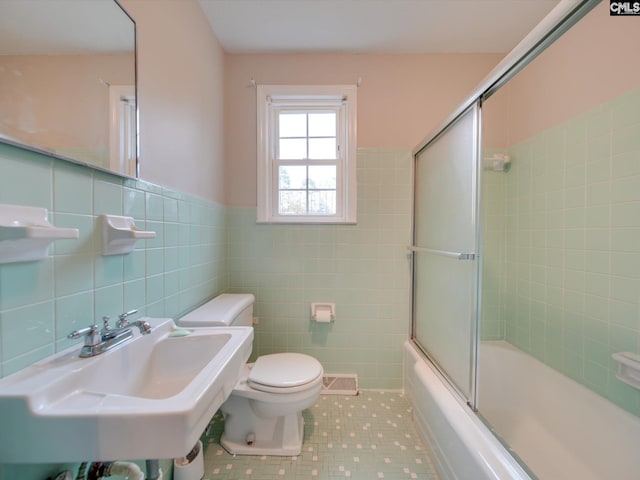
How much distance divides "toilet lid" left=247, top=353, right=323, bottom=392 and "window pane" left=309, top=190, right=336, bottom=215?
1049 mm

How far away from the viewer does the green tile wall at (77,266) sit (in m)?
0.57

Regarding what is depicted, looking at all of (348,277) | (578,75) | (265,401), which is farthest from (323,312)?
(578,75)

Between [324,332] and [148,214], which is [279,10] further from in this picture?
[324,332]

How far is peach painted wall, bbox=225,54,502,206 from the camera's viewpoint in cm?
186

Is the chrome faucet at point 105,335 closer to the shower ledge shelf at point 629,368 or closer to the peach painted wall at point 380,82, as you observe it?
the peach painted wall at point 380,82

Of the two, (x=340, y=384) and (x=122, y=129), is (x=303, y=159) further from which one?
(x=340, y=384)

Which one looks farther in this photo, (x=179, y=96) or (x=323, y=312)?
(x=323, y=312)

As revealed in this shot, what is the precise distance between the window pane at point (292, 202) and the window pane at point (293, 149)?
280 millimetres

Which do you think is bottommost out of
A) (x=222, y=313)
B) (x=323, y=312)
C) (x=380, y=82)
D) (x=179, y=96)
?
(x=323, y=312)

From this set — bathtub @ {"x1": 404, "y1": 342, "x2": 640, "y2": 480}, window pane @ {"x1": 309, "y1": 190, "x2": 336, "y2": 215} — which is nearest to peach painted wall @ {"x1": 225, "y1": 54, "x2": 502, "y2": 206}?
window pane @ {"x1": 309, "y1": 190, "x2": 336, "y2": 215}

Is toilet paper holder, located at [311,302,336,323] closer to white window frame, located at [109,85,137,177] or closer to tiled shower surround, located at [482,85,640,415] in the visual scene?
tiled shower surround, located at [482,85,640,415]

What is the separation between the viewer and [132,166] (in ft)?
3.03

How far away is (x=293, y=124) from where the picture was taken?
2.00 meters

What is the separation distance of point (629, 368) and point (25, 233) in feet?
6.82
